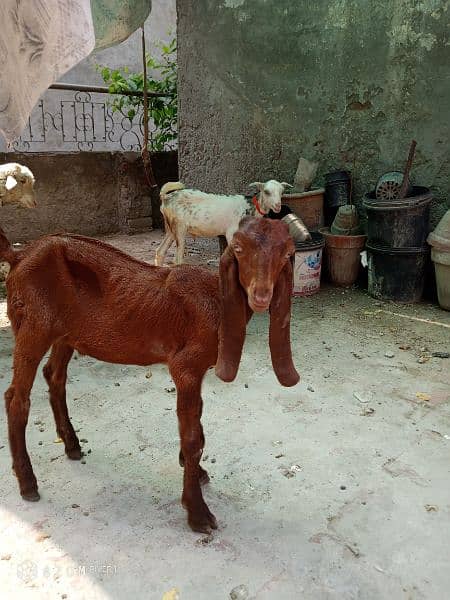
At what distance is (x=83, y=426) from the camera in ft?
9.93

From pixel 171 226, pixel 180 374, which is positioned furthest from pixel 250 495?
pixel 171 226

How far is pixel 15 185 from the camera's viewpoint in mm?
5574

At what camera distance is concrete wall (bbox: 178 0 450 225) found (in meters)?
5.43

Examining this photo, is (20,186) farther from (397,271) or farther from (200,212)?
(397,271)

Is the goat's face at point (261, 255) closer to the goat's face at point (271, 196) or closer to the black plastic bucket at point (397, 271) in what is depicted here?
the goat's face at point (271, 196)

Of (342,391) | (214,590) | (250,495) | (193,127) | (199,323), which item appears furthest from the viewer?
A: (193,127)

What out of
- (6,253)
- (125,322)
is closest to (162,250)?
(6,253)

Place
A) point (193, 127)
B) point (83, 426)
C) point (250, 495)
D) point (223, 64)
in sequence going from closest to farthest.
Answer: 1. point (250, 495)
2. point (83, 426)
3. point (223, 64)
4. point (193, 127)

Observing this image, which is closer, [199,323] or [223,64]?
[199,323]

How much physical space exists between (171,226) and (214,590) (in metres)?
4.39

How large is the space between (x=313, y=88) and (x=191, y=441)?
517cm

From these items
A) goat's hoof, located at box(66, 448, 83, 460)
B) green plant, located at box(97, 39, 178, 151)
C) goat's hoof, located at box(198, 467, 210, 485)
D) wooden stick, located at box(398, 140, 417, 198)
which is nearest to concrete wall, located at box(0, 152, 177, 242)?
green plant, located at box(97, 39, 178, 151)

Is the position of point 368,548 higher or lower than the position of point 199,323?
lower

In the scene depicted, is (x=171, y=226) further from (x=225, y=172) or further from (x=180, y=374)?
(x=180, y=374)
